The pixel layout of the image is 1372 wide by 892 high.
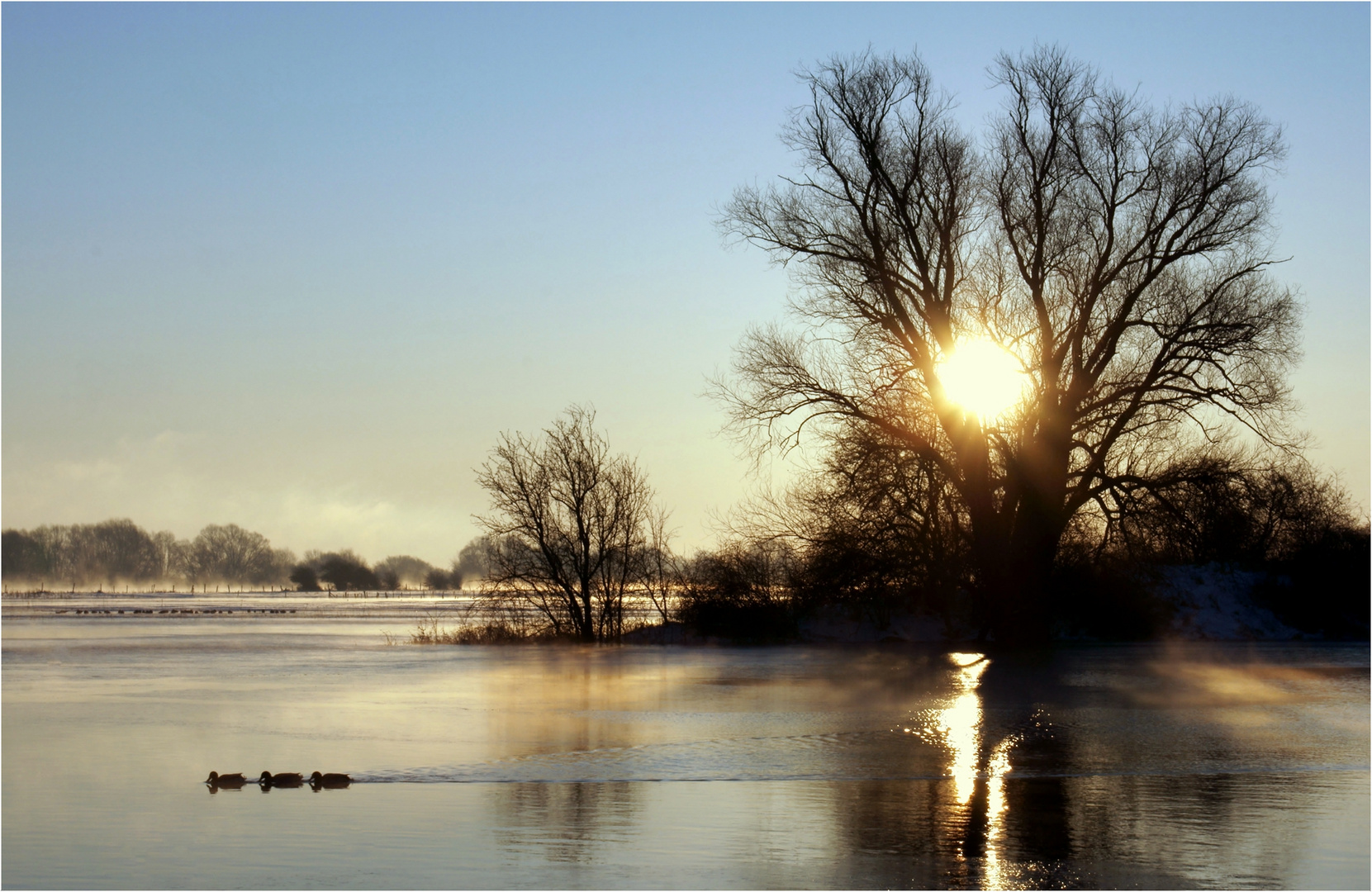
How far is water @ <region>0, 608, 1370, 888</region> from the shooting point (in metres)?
7.50

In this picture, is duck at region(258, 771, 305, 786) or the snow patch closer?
duck at region(258, 771, 305, 786)

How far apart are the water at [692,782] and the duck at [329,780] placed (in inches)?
10.8

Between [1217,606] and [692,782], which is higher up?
[1217,606]

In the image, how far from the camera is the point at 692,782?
10.5m

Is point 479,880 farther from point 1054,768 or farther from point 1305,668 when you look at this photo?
point 1305,668

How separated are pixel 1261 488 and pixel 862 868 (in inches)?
1056

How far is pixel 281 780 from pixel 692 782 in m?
3.33

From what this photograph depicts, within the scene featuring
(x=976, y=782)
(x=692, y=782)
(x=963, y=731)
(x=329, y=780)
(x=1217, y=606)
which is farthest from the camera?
(x=1217, y=606)

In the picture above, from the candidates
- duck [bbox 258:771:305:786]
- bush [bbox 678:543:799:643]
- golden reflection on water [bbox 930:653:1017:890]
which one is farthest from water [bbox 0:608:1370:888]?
bush [bbox 678:543:799:643]

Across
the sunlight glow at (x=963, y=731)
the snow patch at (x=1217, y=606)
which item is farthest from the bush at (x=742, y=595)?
the sunlight glow at (x=963, y=731)

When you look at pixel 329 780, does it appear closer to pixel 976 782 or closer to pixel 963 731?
pixel 976 782

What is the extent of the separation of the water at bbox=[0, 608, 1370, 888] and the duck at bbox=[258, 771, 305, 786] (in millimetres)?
196

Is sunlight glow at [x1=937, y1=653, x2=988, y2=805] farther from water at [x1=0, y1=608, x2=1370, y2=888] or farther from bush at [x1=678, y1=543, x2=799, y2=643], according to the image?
bush at [x1=678, y1=543, x2=799, y2=643]

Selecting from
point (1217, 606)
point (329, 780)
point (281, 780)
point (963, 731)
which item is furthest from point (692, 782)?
point (1217, 606)
